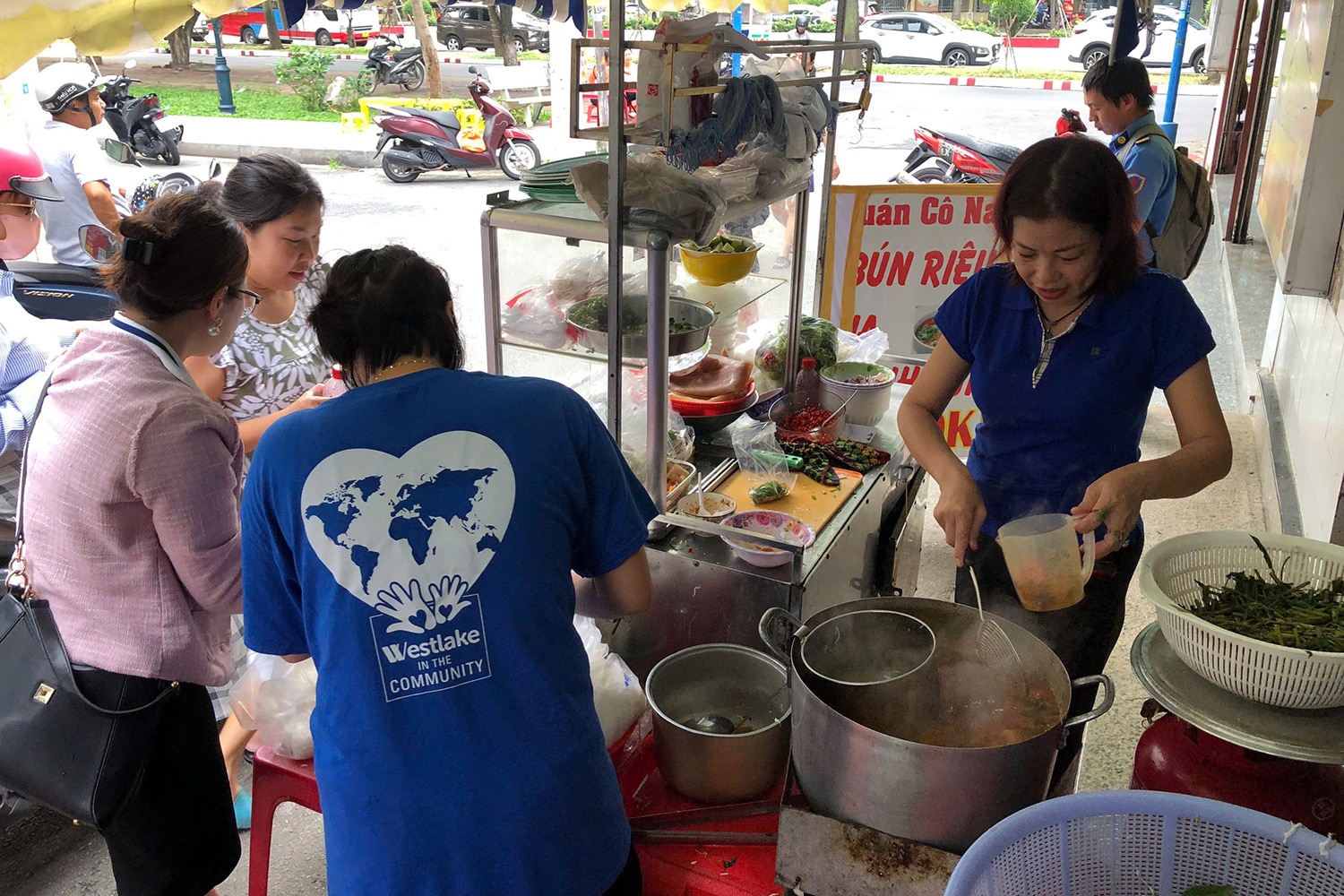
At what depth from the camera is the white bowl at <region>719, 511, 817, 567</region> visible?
7.59 ft

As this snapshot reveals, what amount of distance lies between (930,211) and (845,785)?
309cm

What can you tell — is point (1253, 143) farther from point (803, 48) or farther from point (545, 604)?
point (545, 604)

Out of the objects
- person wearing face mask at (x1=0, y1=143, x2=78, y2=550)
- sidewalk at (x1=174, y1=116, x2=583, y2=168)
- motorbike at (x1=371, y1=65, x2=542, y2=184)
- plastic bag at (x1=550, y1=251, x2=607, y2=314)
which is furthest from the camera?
sidewalk at (x1=174, y1=116, x2=583, y2=168)

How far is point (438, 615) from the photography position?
1352mm

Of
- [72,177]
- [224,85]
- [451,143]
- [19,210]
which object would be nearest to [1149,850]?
[19,210]

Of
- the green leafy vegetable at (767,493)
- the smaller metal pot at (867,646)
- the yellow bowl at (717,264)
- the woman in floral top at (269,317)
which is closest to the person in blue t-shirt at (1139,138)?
the yellow bowl at (717,264)

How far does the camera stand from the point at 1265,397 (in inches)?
178

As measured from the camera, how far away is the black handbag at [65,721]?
75.1 inches

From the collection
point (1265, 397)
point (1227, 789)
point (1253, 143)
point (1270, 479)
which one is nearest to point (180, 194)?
point (1227, 789)

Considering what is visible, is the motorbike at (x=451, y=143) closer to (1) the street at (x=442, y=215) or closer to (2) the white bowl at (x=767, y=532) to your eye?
(1) the street at (x=442, y=215)

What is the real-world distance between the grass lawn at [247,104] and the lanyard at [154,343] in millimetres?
16178

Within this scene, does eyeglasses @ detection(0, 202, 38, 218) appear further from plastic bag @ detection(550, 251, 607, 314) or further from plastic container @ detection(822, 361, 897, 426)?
plastic container @ detection(822, 361, 897, 426)

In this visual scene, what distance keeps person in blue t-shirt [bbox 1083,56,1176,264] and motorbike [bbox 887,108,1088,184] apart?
15.5 feet

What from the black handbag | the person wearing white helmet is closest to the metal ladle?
the black handbag
